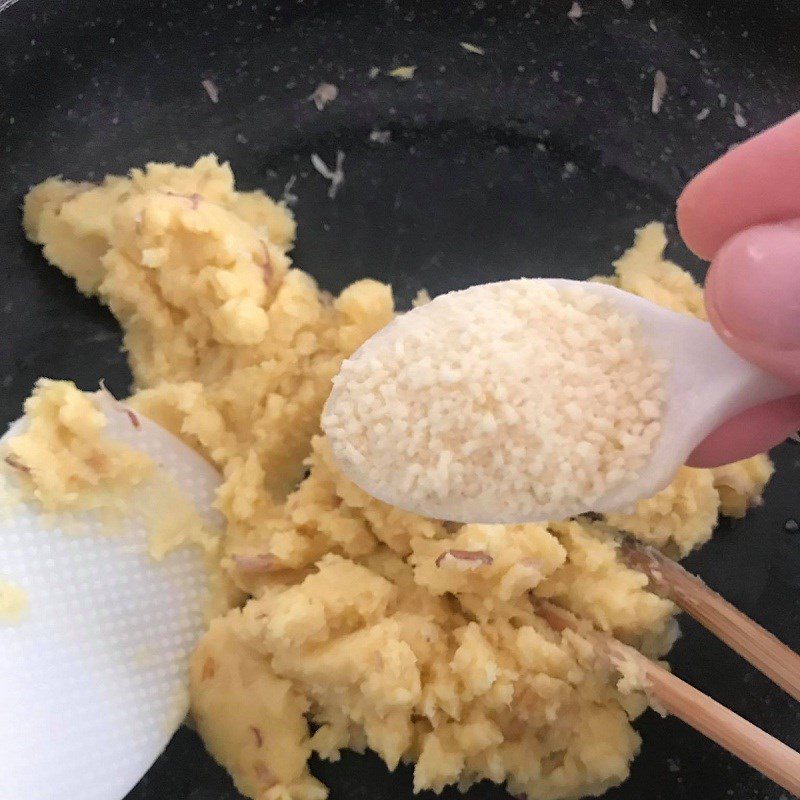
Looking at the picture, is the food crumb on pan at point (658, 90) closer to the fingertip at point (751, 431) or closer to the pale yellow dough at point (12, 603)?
the fingertip at point (751, 431)

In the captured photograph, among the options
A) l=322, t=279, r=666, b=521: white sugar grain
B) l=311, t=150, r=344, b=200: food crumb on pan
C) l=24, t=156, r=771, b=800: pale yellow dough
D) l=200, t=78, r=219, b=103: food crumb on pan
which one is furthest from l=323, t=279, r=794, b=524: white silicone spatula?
l=200, t=78, r=219, b=103: food crumb on pan

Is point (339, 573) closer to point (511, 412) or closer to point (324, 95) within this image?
point (511, 412)

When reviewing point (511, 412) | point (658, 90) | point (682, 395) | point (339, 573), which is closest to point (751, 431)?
point (682, 395)

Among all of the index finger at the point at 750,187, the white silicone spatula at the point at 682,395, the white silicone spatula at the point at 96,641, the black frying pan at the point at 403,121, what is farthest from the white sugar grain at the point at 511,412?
the black frying pan at the point at 403,121

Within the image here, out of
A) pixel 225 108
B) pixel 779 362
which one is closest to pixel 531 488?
pixel 779 362

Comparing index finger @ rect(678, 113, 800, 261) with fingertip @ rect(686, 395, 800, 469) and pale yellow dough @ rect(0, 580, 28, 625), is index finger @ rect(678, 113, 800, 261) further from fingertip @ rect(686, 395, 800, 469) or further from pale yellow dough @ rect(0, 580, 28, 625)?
pale yellow dough @ rect(0, 580, 28, 625)

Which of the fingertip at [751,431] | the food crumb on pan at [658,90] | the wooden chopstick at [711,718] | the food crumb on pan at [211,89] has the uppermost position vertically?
the food crumb on pan at [211,89]

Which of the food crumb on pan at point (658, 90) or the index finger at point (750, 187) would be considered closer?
the index finger at point (750, 187)
